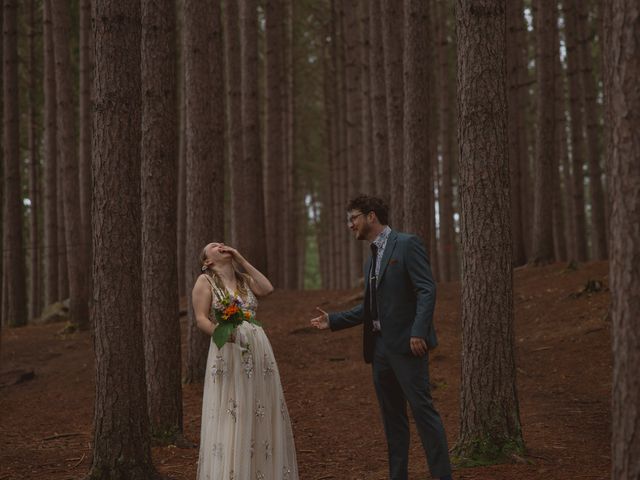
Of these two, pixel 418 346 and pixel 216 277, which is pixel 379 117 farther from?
pixel 418 346

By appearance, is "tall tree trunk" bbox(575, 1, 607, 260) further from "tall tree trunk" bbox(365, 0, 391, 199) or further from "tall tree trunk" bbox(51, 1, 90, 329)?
"tall tree trunk" bbox(51, 1, 90, 329)

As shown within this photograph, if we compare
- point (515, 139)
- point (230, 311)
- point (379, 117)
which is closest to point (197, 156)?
point (230, 311)

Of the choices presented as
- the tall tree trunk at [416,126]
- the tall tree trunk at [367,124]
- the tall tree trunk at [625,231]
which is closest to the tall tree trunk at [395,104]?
the tall tree trunk at [416,126]

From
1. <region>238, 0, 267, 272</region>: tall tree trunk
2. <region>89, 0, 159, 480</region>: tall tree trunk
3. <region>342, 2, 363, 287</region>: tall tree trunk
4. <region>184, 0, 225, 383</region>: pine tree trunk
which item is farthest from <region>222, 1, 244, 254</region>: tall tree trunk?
<region>89, 0, 159, 480</region>: tall tree trunk

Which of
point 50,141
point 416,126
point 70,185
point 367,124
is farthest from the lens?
point 50,141

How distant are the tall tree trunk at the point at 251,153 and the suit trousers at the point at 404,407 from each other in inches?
397

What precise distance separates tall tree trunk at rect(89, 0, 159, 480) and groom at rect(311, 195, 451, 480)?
1.57 metres

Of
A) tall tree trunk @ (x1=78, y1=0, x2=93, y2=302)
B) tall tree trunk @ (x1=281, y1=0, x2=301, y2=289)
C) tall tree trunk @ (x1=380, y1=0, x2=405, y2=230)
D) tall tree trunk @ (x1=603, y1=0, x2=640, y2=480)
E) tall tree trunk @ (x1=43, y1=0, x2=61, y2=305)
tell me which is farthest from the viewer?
tall tree trunk @ (x1=281, y1=0, x2=301, y2=289)

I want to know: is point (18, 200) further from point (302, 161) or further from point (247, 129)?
point (302, 161)

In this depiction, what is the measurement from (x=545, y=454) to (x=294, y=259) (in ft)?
53.3

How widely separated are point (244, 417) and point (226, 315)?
0.76 meters

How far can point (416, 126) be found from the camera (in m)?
11.9

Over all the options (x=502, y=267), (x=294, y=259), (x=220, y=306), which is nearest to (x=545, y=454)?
(x=502, y=267)

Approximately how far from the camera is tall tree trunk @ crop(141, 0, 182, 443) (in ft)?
26.9
